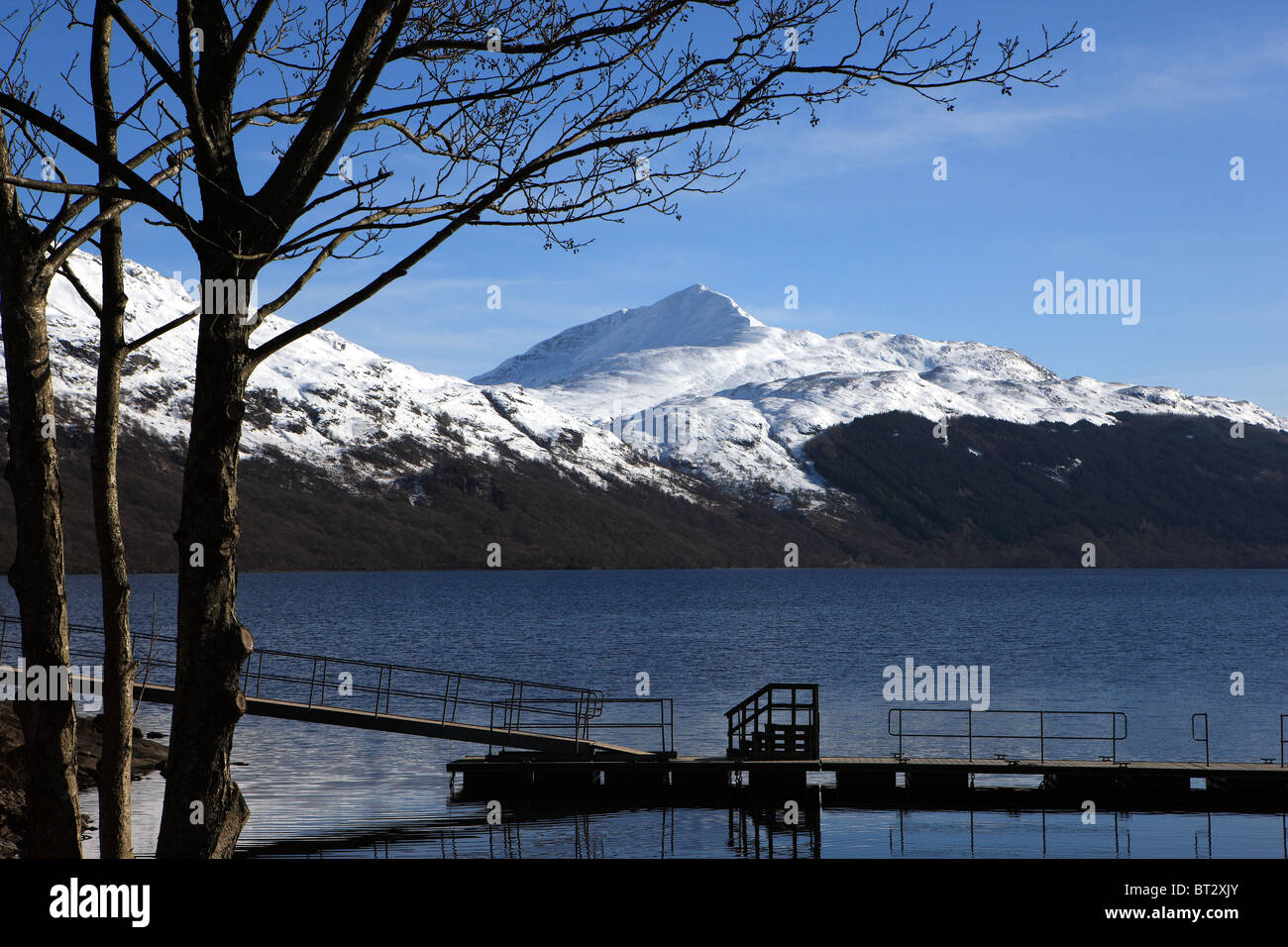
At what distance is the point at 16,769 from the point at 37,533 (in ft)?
46.1

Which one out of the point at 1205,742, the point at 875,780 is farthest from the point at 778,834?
the point at 1205,742

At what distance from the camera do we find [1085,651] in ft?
283

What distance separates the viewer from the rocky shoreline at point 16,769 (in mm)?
18766

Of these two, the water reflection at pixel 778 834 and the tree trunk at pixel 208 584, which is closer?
the tree trunk at pixel 208 584

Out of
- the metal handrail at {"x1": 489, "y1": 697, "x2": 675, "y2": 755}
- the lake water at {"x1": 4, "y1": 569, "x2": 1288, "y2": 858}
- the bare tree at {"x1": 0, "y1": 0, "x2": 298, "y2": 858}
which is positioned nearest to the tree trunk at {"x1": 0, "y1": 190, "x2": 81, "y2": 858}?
the bare tree at {"x1": 0, "y1": 0, "x2": 298, "y2": 858}

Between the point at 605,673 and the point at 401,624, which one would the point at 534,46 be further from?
the point at 401,624

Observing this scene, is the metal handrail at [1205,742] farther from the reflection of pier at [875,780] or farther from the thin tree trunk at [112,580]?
the thin tree trunk at [112,580]

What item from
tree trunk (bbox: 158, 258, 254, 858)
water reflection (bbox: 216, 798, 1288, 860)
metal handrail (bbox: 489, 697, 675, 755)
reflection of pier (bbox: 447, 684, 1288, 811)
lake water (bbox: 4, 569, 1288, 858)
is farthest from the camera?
metal handrail (bbox: 489, 697, 675, 755)

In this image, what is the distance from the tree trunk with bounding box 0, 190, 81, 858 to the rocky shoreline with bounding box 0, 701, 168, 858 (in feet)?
7.14

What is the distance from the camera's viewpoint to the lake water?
84.8 ft

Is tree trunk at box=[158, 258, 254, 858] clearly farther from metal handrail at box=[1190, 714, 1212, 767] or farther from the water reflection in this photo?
metal handrail at box=[1190, 714, 1212, 767]

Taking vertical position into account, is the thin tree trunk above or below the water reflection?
above

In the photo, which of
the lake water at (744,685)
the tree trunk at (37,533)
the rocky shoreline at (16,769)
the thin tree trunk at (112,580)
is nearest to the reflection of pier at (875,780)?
the lake water at (744,685)

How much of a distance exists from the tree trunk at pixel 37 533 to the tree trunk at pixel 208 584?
229cm
